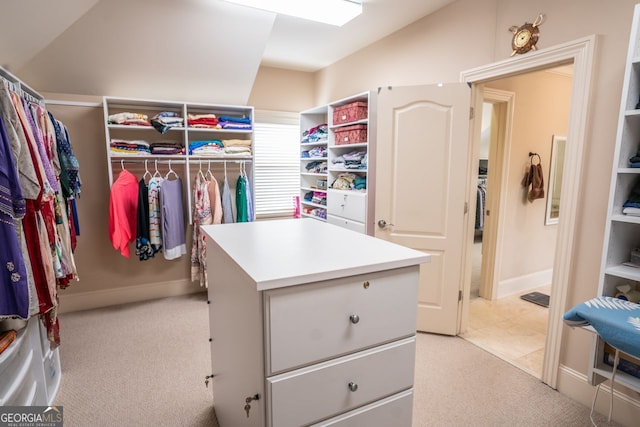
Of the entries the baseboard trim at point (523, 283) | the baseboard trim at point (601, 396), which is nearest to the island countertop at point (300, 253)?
the baseboard trim at point (601, 396)

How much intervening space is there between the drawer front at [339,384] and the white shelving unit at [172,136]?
2.71m

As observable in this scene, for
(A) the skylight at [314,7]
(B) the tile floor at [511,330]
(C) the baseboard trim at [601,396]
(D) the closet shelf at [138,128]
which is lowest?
(B) the tile floor at [511,330]

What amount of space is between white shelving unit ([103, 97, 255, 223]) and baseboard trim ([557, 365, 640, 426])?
126 inches

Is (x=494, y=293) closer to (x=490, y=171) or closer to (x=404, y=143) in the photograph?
(x=490, y=171)

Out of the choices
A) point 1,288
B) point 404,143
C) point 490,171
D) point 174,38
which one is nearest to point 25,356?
point 1,288

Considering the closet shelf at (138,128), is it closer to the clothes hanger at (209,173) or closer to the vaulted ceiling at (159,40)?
the vaulted ceiling at (159,40)

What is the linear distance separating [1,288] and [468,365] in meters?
2.70

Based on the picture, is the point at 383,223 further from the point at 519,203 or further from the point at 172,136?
the point at 172,136

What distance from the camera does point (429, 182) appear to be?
2775mm

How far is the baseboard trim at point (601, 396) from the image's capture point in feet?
6.09

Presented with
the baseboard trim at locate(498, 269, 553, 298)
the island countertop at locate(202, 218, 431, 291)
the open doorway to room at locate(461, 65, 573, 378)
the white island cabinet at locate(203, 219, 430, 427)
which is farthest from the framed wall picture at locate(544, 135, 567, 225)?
the white island cabinet at locate(203, 219, 430, 427)

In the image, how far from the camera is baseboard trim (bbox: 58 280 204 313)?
3326 millimetres

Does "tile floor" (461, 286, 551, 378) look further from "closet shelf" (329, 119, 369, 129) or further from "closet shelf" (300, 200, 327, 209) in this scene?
"closet shelf" (329, 119, 369, 129)

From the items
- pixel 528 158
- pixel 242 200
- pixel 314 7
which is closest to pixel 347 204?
pixel 242 200
